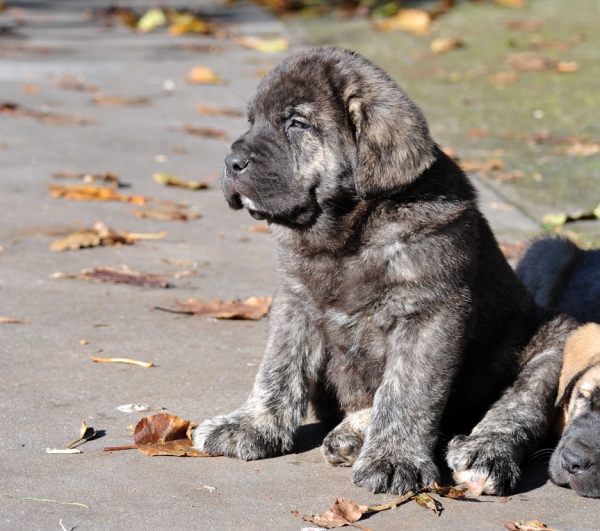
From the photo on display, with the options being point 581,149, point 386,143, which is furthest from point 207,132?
point 386,143

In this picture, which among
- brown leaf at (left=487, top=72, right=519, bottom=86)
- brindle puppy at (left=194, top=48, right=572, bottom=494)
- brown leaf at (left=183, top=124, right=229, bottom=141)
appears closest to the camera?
brindle puppy at (left=194, top=48, right=572, bottom=494)

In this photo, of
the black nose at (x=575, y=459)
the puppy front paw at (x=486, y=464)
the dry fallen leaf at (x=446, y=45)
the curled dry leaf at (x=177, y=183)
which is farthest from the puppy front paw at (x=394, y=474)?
the dry fallen leaf at (x=446, y=45)

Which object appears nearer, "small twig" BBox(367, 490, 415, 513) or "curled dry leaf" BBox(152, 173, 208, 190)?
"small twig" BBox(367, 490, 415, 513)

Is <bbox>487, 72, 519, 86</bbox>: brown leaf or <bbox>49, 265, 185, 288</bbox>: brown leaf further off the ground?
<bbox>487, 72, 519, 86</bbox>: brown leaf

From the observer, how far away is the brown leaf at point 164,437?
3.90m

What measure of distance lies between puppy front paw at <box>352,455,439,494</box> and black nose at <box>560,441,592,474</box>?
50 centimetres

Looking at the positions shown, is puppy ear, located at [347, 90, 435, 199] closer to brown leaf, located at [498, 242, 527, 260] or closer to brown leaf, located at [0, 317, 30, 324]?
brown leaf, located at [0, 317, 30, 324]

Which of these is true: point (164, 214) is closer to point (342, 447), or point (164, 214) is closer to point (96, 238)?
point (96, 238)

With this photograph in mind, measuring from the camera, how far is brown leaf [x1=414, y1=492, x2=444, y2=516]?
352cm

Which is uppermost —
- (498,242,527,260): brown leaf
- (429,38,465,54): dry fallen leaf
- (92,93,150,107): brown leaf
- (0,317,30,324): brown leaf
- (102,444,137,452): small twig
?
(429,38,465,54): dry fallen leaf

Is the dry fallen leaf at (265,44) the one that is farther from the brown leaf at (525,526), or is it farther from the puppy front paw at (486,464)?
the brown leaf at (525,526)

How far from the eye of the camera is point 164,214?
7324 mm

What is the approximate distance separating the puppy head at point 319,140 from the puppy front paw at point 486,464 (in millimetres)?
1086

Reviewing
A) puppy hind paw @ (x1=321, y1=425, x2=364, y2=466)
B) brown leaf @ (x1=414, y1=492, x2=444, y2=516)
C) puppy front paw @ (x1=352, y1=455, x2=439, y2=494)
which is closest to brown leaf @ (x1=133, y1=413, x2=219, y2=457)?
puppy hind paw @ (x1=321, y1=425, x2=364, y2=466)
